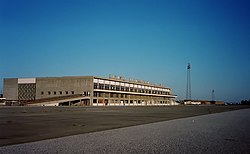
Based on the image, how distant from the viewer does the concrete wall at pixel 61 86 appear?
114 m

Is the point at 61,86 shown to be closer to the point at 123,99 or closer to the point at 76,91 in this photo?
the point at 76,91

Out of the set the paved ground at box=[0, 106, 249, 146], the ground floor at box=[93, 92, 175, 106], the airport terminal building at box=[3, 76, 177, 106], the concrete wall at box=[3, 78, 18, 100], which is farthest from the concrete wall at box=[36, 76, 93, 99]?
the paved ground at box=[0, 106, 249, 146]

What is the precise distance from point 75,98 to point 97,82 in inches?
656

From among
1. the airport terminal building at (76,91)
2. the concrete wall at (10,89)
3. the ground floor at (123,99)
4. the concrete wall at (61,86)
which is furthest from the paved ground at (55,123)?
the concrete wall at (10,89)

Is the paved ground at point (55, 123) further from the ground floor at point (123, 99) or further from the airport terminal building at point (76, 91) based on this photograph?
the ground floor at point (123, 99)

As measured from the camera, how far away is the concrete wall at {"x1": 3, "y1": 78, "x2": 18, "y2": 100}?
129250 mm

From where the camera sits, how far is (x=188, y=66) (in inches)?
6097

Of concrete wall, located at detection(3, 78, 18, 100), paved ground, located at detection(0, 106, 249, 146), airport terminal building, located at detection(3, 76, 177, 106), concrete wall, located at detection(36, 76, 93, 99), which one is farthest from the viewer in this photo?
concrete wall, located at detection(3, 78, 18, 100)

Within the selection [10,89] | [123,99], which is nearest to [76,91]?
[123,99]

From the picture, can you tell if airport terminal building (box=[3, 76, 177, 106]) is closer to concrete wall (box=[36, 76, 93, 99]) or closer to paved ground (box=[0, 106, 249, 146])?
concrete wall (box=[36, 76, 93, 99])

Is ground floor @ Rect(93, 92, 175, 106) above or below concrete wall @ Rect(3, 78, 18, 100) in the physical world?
below

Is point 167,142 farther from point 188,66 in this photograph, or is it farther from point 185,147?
point 188,66

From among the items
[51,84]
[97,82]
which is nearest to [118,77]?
[97,82]

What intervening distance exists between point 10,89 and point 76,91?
37.5 meters
